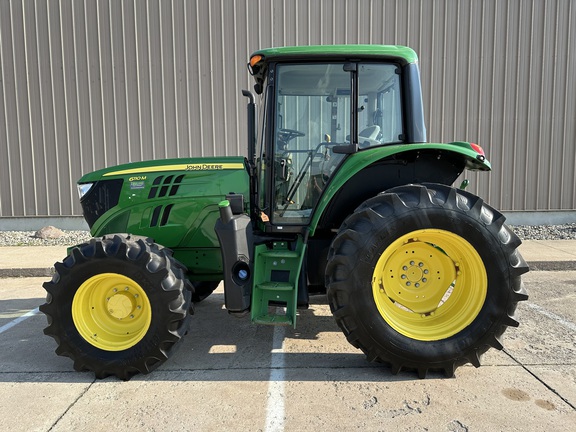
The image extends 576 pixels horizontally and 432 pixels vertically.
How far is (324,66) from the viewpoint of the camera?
3.00 meters

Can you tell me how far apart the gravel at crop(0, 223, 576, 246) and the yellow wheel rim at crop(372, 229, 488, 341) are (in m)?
6.10

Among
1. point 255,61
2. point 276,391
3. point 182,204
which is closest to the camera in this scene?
point 276,391

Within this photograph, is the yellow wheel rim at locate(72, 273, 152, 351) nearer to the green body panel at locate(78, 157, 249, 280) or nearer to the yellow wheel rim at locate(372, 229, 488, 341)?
the green body panel at locate(78, 157, 249, 280)

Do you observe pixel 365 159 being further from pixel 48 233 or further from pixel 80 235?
pixel 48 233

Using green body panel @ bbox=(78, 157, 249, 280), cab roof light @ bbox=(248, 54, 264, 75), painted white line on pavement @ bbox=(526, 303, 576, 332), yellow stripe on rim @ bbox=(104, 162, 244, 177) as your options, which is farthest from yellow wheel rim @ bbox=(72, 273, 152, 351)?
painted white line on pavement @ bbox=(526, 303, 576, 332)

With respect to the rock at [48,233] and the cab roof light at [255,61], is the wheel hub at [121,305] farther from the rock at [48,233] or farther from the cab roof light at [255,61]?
the rock at [48,233]

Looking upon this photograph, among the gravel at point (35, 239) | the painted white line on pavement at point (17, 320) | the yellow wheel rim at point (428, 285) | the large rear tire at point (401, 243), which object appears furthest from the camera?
the gravel at point (35, 239)

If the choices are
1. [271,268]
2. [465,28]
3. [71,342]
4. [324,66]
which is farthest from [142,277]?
[465,28]

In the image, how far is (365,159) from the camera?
286cm

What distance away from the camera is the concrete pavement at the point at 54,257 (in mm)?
5996

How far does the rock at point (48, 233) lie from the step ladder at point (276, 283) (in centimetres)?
669

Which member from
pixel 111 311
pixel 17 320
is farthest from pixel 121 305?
pixel 17 320

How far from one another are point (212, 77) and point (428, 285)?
6784 mm

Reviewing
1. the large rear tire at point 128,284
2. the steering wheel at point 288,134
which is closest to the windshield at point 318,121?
the steering wheel at point 288,134
